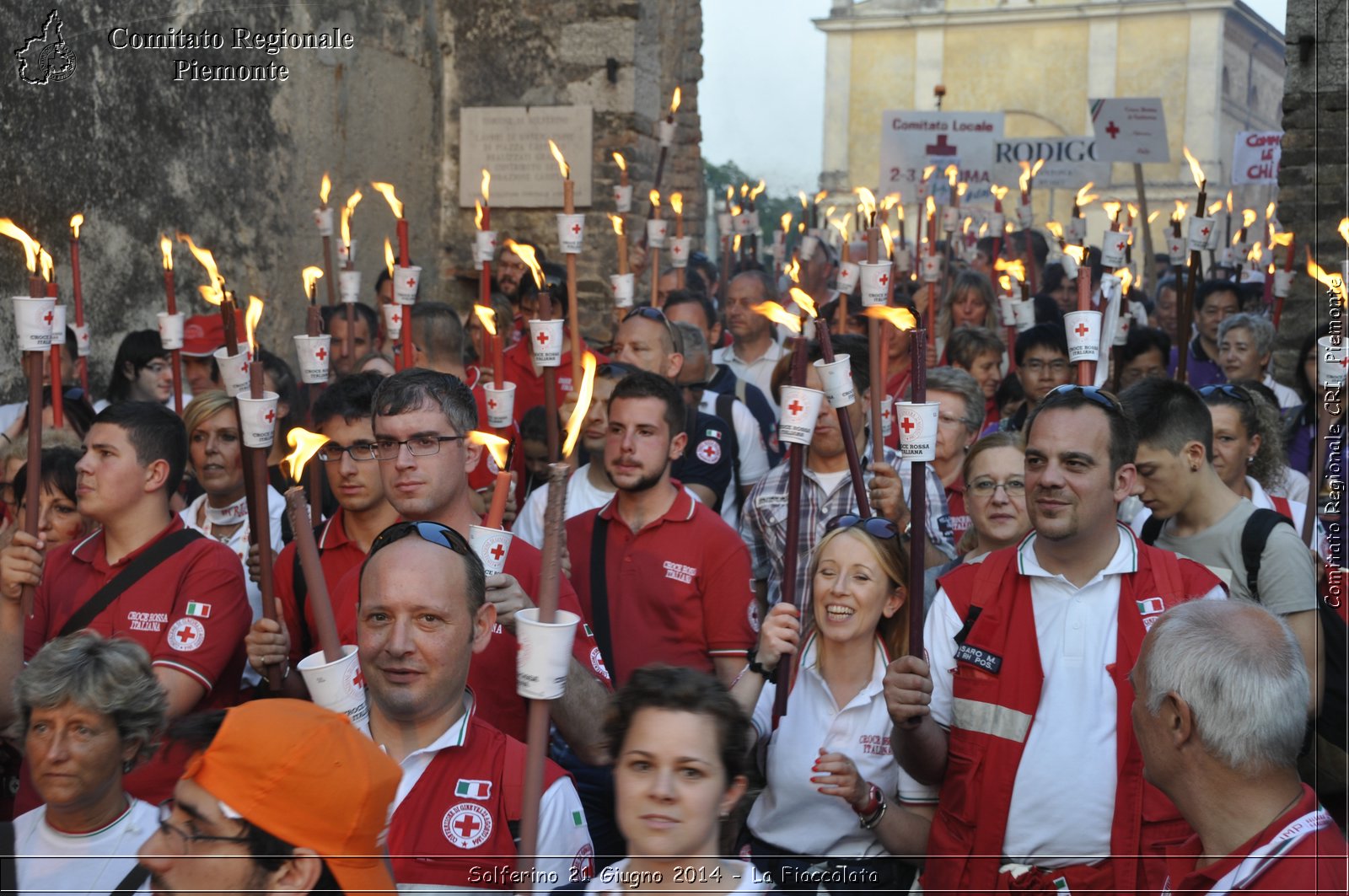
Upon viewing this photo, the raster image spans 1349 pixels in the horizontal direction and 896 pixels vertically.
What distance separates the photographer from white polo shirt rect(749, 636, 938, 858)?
11.3 ft

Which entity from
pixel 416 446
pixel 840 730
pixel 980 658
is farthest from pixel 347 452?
pixel 980 658

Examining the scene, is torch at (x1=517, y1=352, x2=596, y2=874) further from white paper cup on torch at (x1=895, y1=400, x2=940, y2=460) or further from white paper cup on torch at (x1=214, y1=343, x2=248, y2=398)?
white paper cup on torch at (x1=214, y1=343, x2=248, y2=398)

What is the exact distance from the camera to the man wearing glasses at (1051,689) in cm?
316

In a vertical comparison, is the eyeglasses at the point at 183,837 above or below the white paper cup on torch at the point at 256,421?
below

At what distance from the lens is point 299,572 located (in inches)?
149

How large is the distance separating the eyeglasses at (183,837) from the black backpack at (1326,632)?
6.43ft

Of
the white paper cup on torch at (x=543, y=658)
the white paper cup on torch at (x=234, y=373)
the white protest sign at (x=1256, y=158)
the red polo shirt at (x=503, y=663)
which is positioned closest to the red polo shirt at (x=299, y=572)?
the red polo shirt at (x=503, y=663)

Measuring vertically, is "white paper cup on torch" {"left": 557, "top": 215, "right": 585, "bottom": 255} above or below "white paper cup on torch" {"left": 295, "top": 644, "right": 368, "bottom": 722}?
above

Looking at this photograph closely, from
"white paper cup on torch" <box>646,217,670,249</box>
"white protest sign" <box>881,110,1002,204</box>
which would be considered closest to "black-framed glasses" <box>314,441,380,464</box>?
"white paper cup on torch" <box>646,217,670,249</box>

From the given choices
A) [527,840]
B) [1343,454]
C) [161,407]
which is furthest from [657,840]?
[1343,454]

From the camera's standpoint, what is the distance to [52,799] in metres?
2.99

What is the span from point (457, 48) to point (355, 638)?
30.4 feet

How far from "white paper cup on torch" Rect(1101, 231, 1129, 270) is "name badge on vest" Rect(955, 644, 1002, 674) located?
342 centimetres

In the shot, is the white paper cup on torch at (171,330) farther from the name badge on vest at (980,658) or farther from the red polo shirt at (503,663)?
the name badge on vest at (980,658)
